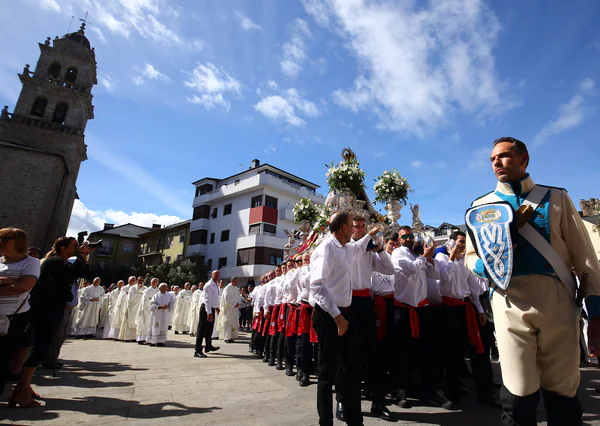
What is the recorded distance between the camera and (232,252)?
36094mm

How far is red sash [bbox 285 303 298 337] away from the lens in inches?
253

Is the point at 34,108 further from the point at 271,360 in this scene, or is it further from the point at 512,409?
the point at 512,409

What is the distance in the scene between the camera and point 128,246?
4875 cm

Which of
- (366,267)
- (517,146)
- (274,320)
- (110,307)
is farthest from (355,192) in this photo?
(110,307)

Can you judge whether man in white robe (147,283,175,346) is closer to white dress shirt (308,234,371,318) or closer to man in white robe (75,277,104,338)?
man in white robe (75,277,104,338)

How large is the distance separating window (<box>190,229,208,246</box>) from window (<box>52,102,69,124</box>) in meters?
17.3

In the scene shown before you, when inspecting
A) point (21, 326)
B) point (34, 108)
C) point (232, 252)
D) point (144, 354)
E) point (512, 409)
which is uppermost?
point (34, 108)

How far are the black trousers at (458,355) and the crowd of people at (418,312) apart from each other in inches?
0.7

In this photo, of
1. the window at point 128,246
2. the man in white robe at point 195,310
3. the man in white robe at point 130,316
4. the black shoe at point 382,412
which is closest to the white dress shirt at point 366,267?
the black shoe at point 382,412

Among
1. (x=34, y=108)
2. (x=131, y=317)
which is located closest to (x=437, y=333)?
(x=131, y=317)

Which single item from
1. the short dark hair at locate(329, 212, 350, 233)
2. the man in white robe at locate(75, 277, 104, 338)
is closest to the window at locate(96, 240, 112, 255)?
the man in white robe at locate(75, 277, 104, 338)

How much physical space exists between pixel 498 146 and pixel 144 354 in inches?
370

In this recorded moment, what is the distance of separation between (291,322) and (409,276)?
2758 mm

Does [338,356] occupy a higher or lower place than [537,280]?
lower
